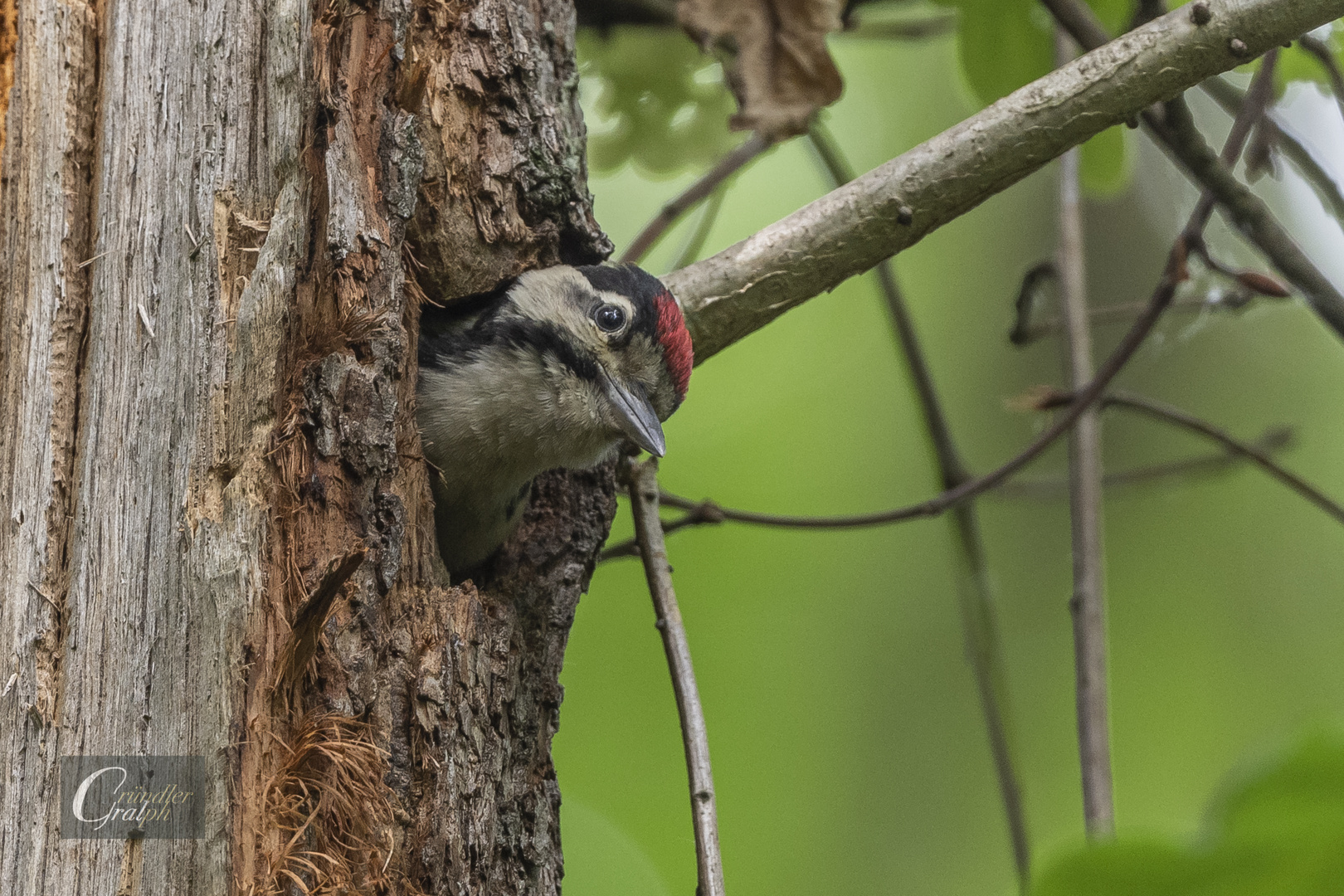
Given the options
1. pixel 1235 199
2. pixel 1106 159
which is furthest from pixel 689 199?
pixel 1235 199

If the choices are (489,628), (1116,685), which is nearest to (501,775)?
(489,628)

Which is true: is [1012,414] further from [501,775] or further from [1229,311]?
[501,775]

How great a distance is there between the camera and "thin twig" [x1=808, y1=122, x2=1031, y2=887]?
10.5 feet

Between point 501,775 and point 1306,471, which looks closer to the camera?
point 501,775

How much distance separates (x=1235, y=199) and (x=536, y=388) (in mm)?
1474

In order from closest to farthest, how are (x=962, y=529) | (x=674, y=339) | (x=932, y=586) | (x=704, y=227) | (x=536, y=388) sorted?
1. (x=674, y=339)
2. (x=536, y=388)
3. (x=704, y=227)
4. (x=962, y=529)
5. (x=932, y=586)

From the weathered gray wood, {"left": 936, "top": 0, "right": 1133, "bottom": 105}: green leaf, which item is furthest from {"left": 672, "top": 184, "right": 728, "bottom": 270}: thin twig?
the weathered gray wood

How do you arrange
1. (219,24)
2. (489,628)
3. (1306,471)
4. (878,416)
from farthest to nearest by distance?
(878,416) < (1306,471) < (489,628) < (219,24)

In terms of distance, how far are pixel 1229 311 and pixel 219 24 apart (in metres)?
2.38

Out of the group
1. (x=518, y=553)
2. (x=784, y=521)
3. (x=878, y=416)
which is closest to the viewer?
(x=518, y=553)

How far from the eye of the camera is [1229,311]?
2.74 meters

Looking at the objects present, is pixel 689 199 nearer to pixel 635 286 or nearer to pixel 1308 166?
pixel 635 286

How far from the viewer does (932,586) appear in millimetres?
5137

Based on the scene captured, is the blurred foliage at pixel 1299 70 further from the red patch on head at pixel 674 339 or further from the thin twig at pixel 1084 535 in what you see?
the red patch on head at pixel 674 339
